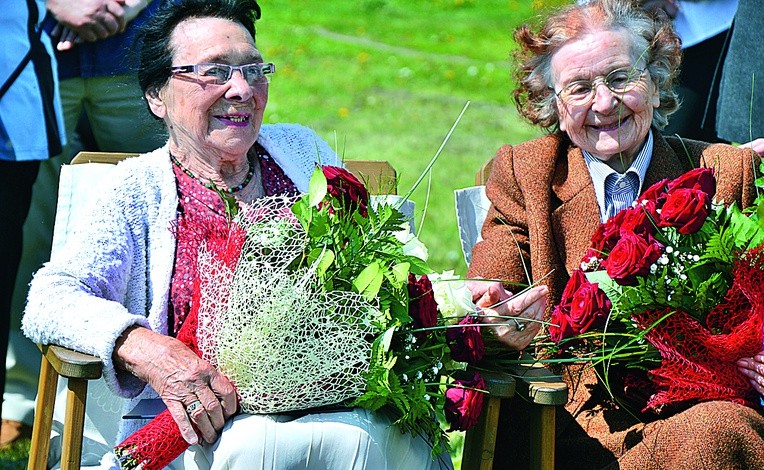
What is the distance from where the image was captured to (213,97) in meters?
3.36

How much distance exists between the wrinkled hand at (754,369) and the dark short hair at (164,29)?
190cm

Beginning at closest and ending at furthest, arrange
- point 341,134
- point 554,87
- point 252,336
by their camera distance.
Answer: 1. point 252,336
2. point 554,87
3. point 341,134

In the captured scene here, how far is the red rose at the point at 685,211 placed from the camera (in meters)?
2.99

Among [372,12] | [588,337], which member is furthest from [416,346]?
[372,12]

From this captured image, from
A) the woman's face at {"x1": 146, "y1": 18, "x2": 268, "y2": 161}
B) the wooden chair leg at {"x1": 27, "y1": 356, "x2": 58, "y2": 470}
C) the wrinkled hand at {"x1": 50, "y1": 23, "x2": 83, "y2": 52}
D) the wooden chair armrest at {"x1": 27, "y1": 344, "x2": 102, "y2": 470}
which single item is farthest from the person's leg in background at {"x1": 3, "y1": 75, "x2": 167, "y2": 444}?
the wooden chair armrest at {"x1": 27, "y1": 344, "x2": 102, "y2": 470}

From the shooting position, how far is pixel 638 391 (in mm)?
3250

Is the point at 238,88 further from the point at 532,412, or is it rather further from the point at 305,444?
the point at 532,412

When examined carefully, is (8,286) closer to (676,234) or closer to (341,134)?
(676,234)

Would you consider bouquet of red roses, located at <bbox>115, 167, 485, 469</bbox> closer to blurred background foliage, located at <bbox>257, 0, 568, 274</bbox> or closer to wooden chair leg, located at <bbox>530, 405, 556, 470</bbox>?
wooden chair leg, located at <bbox>530, 405, 556, 470</bbox>

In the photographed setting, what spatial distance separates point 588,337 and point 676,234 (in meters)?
0.39

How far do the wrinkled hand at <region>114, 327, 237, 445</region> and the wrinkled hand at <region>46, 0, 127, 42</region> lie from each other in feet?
6.68

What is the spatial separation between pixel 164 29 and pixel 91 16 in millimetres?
1202

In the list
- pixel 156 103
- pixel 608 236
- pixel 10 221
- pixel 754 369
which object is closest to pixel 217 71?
pixel 156 103

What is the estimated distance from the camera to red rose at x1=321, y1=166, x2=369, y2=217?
2922 mm
